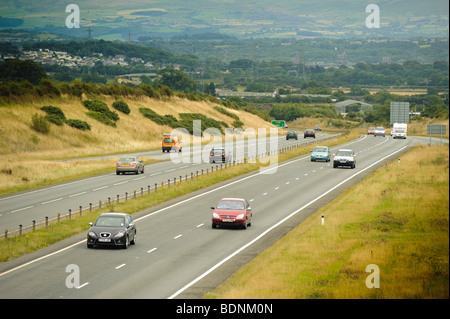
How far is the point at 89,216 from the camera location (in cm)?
3719

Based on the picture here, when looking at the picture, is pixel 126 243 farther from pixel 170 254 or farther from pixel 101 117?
pixel 101 117

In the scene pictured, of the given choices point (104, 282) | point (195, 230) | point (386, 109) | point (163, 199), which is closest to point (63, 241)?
point (195, 230)

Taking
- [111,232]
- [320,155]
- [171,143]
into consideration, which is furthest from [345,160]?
[111,232]

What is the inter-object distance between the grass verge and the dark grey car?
102 inches

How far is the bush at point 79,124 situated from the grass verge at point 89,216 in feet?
111

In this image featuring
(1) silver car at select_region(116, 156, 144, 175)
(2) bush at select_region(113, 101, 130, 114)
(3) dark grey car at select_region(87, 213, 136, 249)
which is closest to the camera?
(3) dark grey car at select_region(87, 213, 136, 249)

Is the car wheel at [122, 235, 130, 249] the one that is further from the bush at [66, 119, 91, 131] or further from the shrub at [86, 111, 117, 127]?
the shrub at [86, 111, 117, 127]

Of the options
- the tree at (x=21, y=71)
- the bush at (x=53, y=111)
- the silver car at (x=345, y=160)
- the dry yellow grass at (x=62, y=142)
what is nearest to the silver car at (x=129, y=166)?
the dry yellow grass at (x=62, y=142)

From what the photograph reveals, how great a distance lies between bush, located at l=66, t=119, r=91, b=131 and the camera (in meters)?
92.8

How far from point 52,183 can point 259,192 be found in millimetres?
16861

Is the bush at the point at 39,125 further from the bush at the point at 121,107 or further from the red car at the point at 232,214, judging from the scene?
the red car at the point at 232,214


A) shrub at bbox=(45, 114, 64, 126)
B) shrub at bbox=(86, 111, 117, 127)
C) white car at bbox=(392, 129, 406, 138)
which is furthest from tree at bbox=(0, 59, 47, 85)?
white car at bbox=(392, 129, 406, 138)

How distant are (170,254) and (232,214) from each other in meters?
7.06

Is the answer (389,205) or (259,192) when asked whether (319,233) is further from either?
(259,192)
